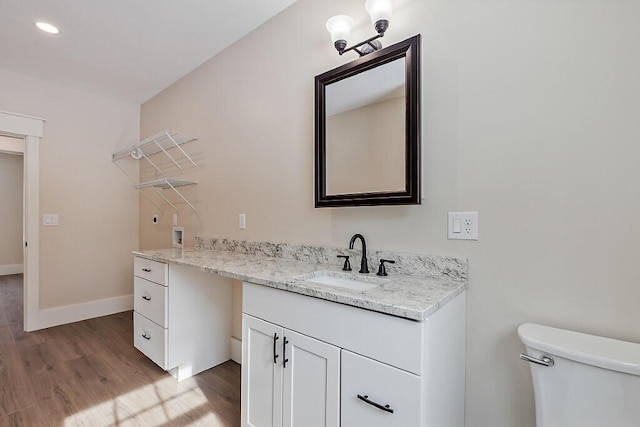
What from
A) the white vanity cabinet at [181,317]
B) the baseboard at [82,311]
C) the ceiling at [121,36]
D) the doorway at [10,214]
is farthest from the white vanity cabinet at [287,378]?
the doorway at [10,214]

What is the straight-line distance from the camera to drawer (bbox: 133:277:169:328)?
208 cm

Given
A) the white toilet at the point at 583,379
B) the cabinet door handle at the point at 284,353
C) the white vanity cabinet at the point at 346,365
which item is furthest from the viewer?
the cabinet door handle at the point at 284,353

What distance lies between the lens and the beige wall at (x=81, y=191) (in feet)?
10.2

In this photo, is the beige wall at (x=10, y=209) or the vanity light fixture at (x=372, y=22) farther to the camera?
the beige wall at (x=10, y=209)

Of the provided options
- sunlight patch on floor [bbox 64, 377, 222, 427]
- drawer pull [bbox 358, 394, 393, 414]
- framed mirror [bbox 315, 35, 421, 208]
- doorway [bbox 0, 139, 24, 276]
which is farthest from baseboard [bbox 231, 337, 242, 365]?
doorway [bbox 0, 139, 24, 276]

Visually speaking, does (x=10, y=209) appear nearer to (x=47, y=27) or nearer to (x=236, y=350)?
(x=47, y=27)

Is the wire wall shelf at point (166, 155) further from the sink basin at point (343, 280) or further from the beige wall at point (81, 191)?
the sink basin at point (343, 280)

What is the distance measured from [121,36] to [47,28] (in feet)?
1.55

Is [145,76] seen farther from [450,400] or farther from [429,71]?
[450,400]

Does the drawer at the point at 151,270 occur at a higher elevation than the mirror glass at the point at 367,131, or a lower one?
lower

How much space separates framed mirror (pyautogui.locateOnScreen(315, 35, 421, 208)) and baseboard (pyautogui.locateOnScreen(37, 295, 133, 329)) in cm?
314

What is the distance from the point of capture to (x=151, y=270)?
2.21m

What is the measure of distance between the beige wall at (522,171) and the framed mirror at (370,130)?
0.09 metres

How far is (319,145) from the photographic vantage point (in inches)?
70.1
